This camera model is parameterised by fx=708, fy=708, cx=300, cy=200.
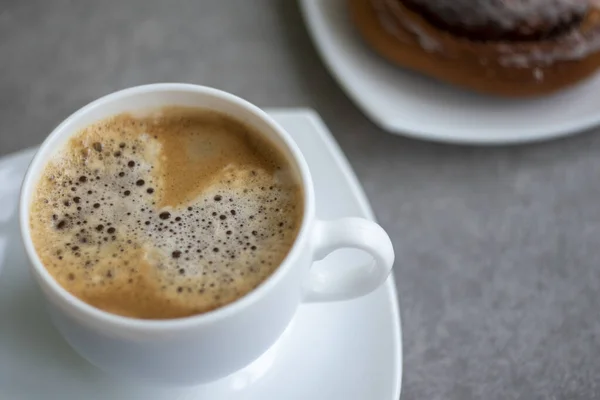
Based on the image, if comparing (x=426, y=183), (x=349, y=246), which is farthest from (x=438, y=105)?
(x=349, y=246)

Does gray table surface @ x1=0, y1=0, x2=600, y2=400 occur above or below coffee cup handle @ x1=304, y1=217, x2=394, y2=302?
A: below

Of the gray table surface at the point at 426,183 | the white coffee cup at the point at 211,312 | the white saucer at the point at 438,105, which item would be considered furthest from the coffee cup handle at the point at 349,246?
the white saucer at the point at 438,105

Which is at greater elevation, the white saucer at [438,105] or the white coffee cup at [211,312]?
the white coffee cup at [211,312]

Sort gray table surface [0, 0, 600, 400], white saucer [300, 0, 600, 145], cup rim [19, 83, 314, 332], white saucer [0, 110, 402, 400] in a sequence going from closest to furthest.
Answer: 1. cup rim [19, 83, 314, 332]
2. white saucer [0, 110, 402, 400]
3. gray table surface [0, 0, 600, 400]
4. white saucer [300, 0, 600, 145]

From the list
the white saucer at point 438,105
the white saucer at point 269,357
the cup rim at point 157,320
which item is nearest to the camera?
the cup rim at point 157,320

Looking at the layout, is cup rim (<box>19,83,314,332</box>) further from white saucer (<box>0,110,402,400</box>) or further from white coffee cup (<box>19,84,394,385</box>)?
white saucer (<box>0,110,402,400</box>)

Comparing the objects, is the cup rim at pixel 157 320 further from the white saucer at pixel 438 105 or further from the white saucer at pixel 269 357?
the white saucer at pixel 438 105

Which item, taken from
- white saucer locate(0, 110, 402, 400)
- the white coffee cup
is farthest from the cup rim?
white saucer locate(0, 110, 402, 400)
